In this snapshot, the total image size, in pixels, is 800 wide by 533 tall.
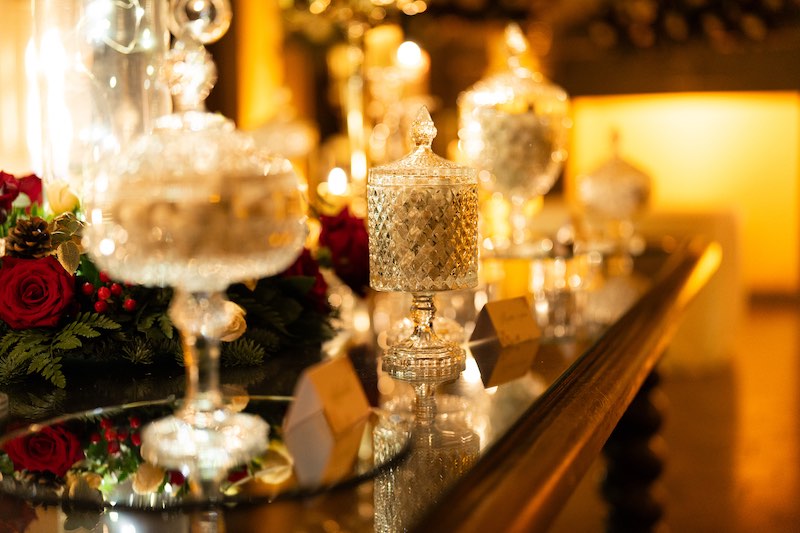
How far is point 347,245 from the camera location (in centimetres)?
142

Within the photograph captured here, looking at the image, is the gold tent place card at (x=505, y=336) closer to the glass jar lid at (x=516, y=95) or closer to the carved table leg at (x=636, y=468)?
the glass jar lid at (x=516, y=95)

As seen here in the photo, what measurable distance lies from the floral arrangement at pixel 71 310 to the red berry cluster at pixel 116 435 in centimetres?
16

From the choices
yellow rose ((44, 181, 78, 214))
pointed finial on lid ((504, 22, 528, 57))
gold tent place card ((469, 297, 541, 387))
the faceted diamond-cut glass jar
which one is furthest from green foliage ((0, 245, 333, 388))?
pointed finial on lid ((504, 22, 528, 57))

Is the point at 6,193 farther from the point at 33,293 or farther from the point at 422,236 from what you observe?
the point at 422,236

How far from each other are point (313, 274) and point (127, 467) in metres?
0.52

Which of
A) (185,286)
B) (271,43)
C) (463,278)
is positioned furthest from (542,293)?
(271,43)

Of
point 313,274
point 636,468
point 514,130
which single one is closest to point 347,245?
point 313,274

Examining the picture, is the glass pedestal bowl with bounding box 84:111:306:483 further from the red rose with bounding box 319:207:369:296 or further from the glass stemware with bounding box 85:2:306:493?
the red rose with bounding box 319:207:369:296

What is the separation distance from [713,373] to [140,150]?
3885 mm

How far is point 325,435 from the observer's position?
823 millimetres

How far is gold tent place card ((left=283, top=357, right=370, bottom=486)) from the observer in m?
0.78

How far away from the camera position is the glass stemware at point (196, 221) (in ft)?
2.25

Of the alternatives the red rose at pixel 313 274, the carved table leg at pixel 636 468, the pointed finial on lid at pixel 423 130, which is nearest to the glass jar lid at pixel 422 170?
the pointed finial on lid at pixel 423 130

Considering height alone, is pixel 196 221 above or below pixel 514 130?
below
